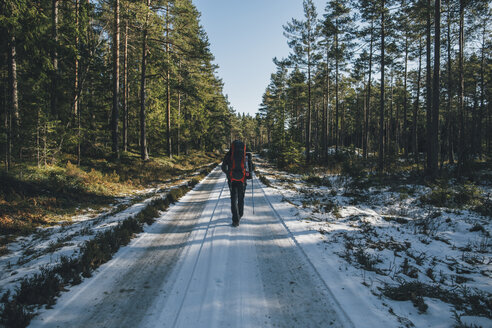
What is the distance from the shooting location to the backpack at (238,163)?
6074mm

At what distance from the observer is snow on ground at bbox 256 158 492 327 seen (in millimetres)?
2748

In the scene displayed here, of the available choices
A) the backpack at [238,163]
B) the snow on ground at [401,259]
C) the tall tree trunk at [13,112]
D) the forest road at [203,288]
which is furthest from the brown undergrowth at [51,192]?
the snow on ground at [401,259]

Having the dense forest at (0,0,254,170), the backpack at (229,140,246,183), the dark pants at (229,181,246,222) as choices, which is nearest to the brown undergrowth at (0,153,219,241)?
the dense forest at (0,0,254,170)

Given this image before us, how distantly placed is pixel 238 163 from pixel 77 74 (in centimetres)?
1523

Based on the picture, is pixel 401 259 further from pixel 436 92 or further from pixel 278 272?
pixel 436 92

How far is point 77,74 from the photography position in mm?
14703

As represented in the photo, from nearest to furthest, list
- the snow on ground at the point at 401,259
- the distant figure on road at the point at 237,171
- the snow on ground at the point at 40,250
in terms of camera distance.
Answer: the snow on ground at the point at 401,259
the snow on ground at the point at 40,250
the distant figure on road at the point at 237,171

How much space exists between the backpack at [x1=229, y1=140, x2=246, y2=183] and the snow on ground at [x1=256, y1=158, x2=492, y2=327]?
187cm

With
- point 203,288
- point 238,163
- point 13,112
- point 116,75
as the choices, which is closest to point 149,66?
point 116,75

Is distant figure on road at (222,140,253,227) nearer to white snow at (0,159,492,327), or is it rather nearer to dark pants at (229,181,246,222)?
dark pants at (229,181,246,222)

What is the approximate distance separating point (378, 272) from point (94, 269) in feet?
15.6

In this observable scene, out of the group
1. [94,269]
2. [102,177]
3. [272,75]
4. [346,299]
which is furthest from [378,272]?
[272,75]

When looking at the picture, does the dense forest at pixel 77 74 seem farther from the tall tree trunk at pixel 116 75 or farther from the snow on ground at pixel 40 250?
the snow on ground at pixel 40 250

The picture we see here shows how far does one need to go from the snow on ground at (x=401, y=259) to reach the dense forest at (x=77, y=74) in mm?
10739
